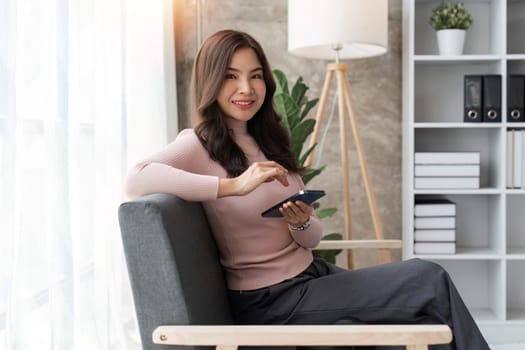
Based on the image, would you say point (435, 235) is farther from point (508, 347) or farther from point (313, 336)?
point (313, 336)

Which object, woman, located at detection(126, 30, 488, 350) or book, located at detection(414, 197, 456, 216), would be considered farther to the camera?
book, located at detection(414, 197, 456, 216)

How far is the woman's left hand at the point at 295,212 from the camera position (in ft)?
6.00

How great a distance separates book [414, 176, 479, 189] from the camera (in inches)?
135

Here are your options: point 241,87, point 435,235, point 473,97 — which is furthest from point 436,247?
point 241,87

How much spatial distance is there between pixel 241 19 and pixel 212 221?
205cm

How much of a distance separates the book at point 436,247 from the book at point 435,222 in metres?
0.08

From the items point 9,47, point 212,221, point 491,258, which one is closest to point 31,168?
point 9,47

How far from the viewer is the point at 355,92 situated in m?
3.72

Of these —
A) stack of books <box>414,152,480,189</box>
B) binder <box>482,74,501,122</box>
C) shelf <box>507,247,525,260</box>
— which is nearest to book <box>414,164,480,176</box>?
stack of books <box>414,152,480,189</box>

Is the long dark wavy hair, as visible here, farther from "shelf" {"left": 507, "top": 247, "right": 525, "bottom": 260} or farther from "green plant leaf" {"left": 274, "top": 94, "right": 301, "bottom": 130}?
"shelf" {"left": 507, "top": 247, "right": 525, "bottom": 260}

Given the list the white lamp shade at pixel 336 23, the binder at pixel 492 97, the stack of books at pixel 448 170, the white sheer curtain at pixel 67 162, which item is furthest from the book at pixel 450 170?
the white sheer curtain at pixel 67 162

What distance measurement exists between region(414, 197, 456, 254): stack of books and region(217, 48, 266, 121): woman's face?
167cm

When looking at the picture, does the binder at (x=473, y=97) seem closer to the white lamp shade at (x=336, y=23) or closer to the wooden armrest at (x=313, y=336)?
the white lamp shade at (x=336, y=23)

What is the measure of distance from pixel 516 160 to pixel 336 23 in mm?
1207
